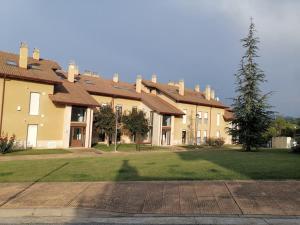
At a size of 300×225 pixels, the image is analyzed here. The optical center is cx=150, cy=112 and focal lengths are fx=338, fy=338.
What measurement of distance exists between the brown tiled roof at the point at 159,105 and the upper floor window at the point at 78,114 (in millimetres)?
11607

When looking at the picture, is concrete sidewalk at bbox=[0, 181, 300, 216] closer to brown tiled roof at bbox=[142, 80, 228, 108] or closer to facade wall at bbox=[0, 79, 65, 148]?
facade wall at bbox=[0, 79, 65, 148]

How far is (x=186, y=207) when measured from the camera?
32.6 feet

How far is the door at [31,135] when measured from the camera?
31.9 metres

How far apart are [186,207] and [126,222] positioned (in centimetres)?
214

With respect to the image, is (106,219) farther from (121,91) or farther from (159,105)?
(159,105)

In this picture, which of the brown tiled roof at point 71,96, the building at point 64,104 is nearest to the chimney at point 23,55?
the building at point 64,104

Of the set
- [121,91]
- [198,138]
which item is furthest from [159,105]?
[198,138]

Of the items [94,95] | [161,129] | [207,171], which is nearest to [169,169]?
[207,171]

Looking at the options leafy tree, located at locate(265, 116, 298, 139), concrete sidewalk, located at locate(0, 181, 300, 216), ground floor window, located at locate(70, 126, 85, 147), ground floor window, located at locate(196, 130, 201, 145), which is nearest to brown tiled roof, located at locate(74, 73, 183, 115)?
ground floor window, located at locate(70, 126, 85, 147)

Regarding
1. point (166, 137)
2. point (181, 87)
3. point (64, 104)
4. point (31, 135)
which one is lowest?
point (31, 135)

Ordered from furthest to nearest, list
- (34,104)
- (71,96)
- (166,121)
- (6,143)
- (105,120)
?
1. (166,121)
2. (105,120)
3. (71,96)
4. (34,104)
5. (6,143)

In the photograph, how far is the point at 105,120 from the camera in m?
38.4

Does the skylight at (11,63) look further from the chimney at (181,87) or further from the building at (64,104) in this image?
the chimney at (181,87)

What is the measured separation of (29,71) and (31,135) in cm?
621
